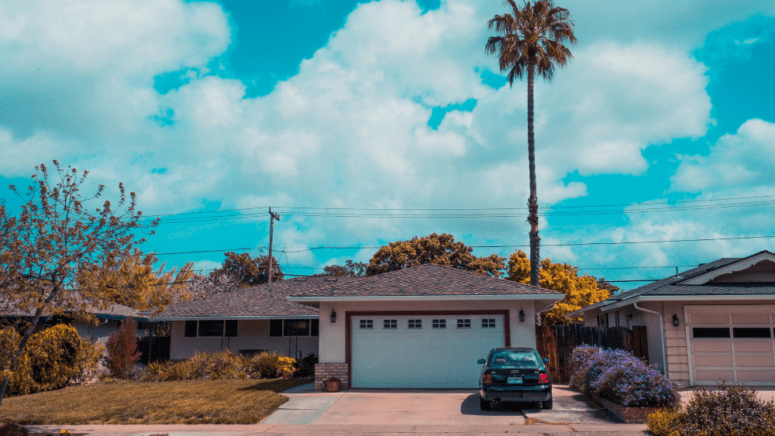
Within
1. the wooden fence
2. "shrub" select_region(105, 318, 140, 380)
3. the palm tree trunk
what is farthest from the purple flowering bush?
"shrub" select_region(105, 318, 140, 380)

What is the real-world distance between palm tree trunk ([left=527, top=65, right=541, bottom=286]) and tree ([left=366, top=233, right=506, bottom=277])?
1469cm

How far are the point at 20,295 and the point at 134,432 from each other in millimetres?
3460

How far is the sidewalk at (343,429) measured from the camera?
36.6 ft

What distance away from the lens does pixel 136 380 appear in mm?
22812

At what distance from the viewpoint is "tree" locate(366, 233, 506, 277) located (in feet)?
131

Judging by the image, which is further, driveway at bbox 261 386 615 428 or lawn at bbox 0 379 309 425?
lawn at bbox 0 379 309 425

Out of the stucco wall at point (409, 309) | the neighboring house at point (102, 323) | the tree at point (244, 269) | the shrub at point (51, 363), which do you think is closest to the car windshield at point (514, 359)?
the stucco wall at point (409, 309)

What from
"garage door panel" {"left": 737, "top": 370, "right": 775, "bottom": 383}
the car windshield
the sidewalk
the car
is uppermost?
the car windshield

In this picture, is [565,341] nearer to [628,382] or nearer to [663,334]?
[663,334]

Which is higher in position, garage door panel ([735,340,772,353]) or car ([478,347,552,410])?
garage door panel ([735,340,772,353])

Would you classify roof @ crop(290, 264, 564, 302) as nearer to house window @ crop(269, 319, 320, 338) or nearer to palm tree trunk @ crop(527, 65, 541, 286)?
palm tree trunk @ crop(527, 65, 541, 286)

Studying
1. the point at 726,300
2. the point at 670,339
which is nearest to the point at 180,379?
the point at 670,339

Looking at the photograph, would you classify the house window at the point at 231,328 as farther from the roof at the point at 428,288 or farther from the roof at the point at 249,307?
the roof at the point at 428,288

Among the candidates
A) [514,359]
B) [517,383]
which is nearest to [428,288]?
[514,359]
